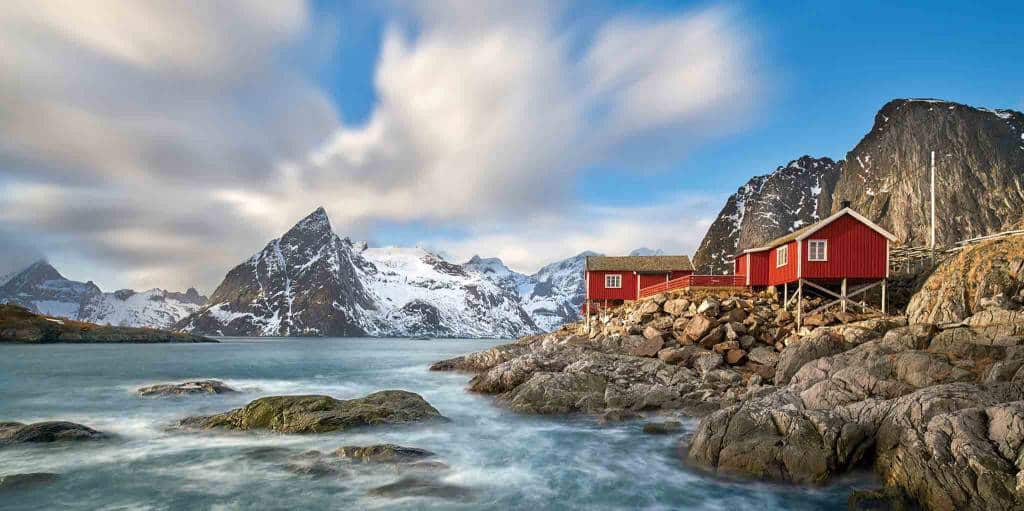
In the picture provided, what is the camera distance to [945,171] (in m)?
108

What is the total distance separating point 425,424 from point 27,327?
141 m

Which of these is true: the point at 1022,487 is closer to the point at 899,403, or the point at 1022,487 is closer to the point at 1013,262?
the point at 899,403

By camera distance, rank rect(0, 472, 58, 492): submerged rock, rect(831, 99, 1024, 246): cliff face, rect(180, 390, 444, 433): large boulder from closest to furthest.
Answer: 1. rect(0, 472, 58, 492): submerged rock
2. rect(180, 390, 444, 433): large boulder
3. rect(831, 99, 1024, 246): cliff face

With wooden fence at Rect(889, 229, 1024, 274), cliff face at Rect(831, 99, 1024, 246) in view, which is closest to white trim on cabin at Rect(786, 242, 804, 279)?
wooden fence at Rect(889, 229, 1024, 274)

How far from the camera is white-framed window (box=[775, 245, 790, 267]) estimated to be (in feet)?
112

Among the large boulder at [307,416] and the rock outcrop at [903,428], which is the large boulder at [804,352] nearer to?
the rock outcrop at [903,428]

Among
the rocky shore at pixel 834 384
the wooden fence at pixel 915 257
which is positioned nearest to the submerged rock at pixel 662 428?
the rocky shore at pixel 834 384

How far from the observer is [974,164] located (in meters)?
107

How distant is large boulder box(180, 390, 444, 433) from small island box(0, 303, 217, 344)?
13037 centimetres

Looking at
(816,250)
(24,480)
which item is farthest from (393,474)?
(816,250)

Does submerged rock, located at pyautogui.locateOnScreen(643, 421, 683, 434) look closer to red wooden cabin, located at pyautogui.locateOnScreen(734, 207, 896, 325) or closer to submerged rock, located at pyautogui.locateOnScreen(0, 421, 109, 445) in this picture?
red wooden cabin, located at pyautogui.locateOnScreen(734, 207, 896, 325)

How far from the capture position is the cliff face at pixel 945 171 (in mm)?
102250

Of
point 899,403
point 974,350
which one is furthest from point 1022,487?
point 974,350

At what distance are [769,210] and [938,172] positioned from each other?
50.3m
